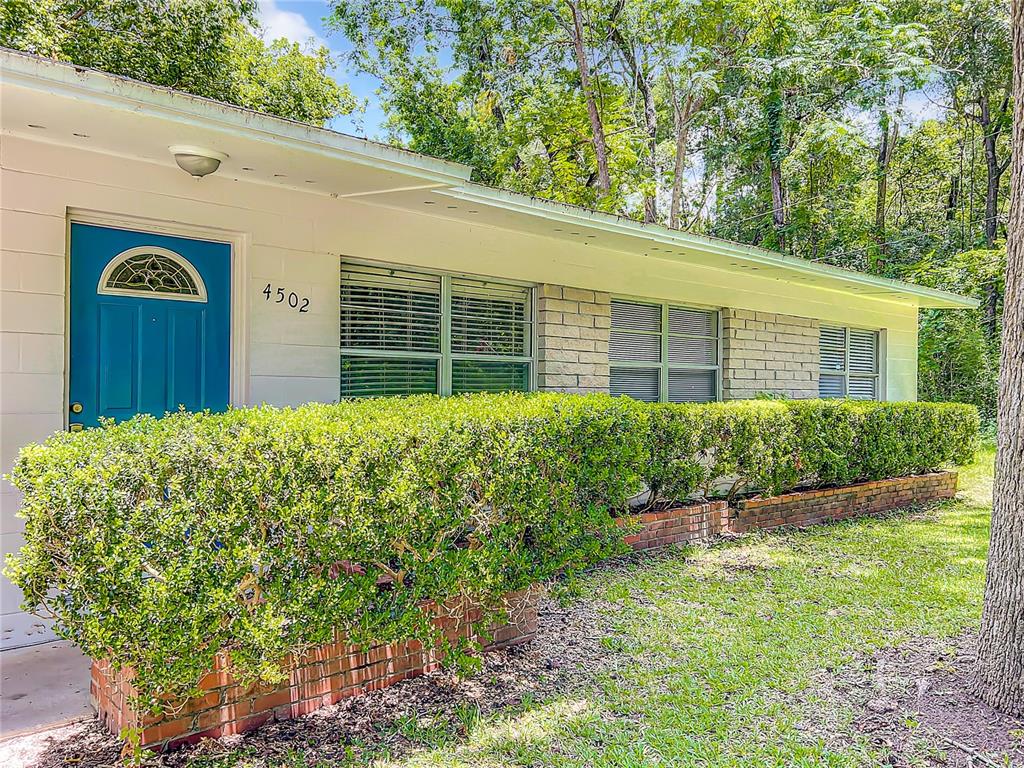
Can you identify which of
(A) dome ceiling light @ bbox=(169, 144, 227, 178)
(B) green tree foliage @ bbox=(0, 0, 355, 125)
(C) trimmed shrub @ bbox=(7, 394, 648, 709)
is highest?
(B) green tree foliage @ bbox=(0, 0, 355, 125)

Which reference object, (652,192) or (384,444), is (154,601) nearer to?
(384,444)

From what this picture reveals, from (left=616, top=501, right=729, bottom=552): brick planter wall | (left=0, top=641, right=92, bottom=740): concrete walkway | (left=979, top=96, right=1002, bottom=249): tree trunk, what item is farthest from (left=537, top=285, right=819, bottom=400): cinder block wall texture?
(left=979, top=96, right=1002, bottom=249): tree trunk

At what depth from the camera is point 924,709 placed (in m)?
3.27

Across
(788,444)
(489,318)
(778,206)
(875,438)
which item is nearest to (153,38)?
(489,318)

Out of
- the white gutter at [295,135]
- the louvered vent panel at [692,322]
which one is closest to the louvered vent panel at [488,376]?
the white gutter at [295,135]

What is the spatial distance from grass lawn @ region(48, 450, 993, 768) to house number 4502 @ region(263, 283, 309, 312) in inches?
115

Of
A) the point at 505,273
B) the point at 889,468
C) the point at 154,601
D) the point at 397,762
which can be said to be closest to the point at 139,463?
the point at 154,601

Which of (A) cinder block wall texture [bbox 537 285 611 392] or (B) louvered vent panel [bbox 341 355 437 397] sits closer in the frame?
(B) louvered vent panel [bbox 341 355 437 397]

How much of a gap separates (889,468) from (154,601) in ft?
28.6

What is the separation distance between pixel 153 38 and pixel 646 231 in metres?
13.5

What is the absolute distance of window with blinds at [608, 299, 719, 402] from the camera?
7.79 m

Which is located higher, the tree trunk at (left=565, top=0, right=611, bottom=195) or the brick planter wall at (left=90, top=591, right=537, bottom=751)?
the tree trunk at (left=565, top=0, right=611, bottom=195)

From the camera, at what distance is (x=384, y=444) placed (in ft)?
10.7

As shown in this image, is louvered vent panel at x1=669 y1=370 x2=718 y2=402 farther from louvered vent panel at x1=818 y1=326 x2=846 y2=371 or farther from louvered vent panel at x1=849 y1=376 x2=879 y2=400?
louvered vent panel at x1=849 y1=376 x2=879 y2=400
